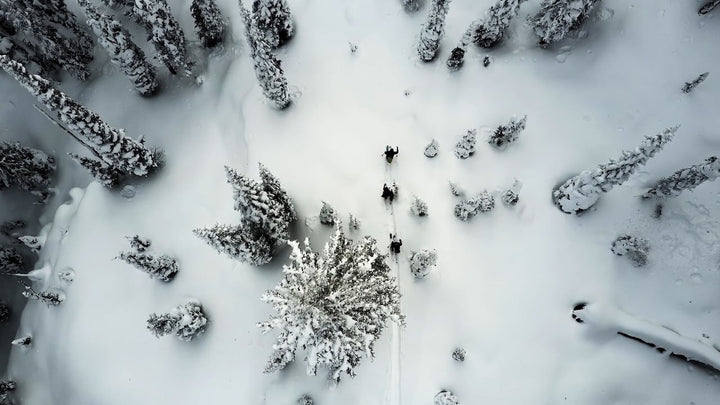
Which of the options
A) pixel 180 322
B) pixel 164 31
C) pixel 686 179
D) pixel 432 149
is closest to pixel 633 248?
pixel 686 179

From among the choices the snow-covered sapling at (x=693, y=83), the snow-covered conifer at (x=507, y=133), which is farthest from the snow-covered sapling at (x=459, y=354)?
the snow-covered sapling at (x=693, y=83)

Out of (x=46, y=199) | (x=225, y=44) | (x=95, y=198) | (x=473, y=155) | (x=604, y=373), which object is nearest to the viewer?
(x=604, y=373)

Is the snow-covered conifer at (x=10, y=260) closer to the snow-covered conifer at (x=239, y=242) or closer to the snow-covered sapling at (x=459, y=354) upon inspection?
the snow-covered conifer at (x=239, y=242)

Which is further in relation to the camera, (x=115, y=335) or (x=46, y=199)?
(x=46, y=199)

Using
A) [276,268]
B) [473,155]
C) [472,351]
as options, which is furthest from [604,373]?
[276,268]

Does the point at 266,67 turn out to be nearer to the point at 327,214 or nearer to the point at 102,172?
the point at 327,214

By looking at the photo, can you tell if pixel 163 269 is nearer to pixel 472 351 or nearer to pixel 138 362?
pixel 138 362

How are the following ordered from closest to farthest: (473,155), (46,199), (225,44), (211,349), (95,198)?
(211,349), (473,155), (95,198), (225,44), (46,199)
